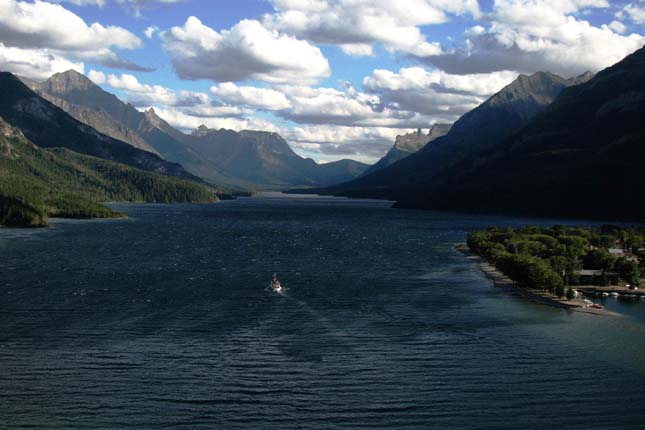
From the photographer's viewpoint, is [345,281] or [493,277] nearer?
[345,281]

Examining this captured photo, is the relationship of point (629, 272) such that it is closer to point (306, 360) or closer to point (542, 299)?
point (542, 299)

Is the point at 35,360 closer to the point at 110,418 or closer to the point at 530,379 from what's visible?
the point at 110,418

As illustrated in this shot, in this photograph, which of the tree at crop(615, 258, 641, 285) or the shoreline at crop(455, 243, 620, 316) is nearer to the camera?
the shoreline at crop(455, 243, 620, 316)

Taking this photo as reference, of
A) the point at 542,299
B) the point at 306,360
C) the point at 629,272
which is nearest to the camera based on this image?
the point at 306,360

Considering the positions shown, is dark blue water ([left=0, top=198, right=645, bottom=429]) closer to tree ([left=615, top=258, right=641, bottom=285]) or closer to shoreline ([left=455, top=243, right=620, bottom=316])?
shoreline ([left=455, top=243, right=620, bottom=316])

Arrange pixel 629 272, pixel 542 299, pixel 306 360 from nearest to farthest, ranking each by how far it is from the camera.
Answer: pixel 306 360 < pixel 542 299 < pixel 629 272

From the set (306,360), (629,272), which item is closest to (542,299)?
(629,272)

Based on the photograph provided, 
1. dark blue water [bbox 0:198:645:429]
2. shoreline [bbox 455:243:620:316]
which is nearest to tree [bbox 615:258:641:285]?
shoreline [bbox 455:243:620:316]

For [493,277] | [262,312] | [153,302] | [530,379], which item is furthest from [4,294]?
[493,277]

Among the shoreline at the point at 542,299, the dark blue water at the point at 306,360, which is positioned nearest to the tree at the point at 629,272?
the shoreline at the point at 542,299

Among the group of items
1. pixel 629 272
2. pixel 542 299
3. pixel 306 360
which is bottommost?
pixel 306 360

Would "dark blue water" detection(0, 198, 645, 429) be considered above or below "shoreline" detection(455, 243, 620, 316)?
below
